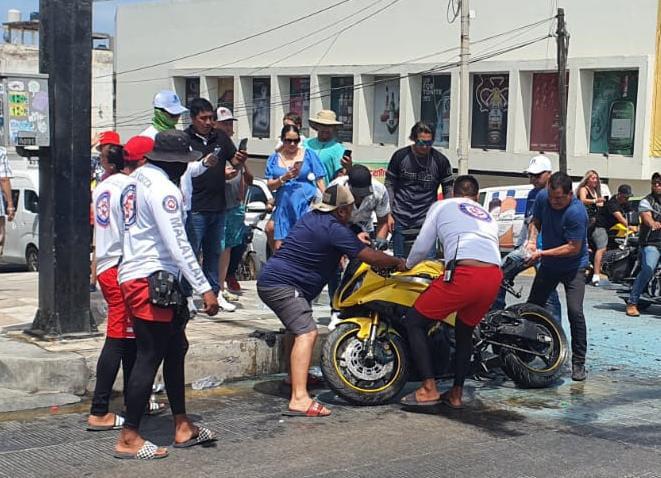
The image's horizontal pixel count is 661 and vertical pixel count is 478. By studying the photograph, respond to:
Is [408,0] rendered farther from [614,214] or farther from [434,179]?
[434,179]

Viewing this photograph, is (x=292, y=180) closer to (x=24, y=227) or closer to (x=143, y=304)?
(x=143, y=304)

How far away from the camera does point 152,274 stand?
227 inches

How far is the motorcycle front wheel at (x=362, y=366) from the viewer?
23.5 feet

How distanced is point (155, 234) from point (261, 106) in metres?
38.2

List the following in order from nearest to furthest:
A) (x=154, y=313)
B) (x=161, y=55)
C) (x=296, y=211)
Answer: (x=154, y=313) < (x=296, y=211) < (x=161, y=55)

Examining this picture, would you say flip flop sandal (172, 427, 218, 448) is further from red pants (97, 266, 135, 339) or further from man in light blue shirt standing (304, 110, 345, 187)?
man in light blue shirt standing (304, 110, 345, 187)

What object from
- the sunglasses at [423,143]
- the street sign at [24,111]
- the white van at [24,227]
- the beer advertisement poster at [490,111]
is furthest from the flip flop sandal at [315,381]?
the beer advertisement poster at [490,111]

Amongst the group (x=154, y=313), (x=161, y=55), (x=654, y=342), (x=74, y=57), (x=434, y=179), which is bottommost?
(x=654, y=342)

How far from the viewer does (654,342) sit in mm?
10148

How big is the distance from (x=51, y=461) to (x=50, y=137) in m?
3.00

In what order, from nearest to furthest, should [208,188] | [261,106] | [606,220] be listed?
[208,188], [606,220], [261,106]

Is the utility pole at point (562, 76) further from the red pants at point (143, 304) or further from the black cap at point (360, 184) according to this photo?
the red pants at point (143, 304)

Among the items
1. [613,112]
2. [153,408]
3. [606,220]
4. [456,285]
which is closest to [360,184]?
[456,285]

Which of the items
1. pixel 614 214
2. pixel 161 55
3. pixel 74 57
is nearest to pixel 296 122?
pixel 74 57
